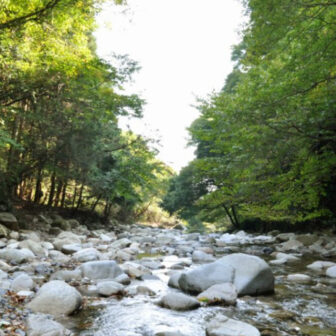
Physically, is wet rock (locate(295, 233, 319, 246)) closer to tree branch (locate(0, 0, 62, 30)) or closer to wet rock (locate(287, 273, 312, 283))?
wet rock (locate(287, 273, 312, 283))

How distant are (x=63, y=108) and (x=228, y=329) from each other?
9.82 metres

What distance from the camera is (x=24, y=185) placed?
13523 millimetres

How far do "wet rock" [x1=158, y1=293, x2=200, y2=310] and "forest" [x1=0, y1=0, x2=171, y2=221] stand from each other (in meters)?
4.89

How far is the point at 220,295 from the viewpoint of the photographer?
12.4ft

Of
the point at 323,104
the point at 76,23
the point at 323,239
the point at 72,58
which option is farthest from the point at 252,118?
the point at 323,239

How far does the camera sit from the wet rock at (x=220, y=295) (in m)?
3.69

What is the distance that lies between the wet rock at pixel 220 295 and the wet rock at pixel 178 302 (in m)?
0.23

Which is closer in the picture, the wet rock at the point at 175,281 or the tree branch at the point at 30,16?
the wet rock at the point at 175,281

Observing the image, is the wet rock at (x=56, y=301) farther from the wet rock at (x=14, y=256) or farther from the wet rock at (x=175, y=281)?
the wet rock at (x=14, y=256)

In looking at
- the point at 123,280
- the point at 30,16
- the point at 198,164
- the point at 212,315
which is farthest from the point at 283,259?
the point at 30,16

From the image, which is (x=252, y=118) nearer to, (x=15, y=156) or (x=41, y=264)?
(x=41, y=264)

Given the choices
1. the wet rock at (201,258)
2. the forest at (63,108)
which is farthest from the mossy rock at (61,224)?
the wet rock at (201,258)

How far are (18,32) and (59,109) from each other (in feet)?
15.0

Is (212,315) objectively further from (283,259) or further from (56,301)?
(283,259)
